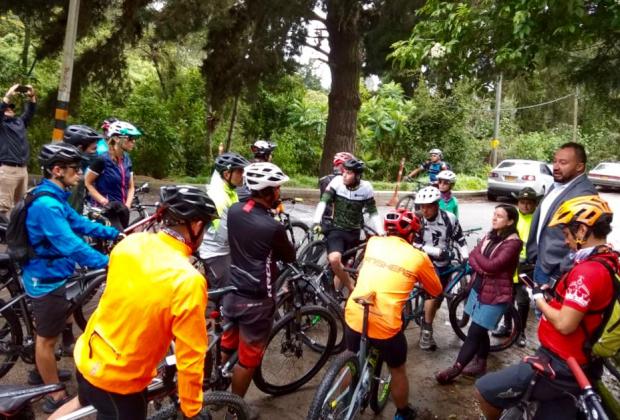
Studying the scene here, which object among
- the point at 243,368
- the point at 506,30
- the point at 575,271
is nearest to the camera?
the point at 575,271

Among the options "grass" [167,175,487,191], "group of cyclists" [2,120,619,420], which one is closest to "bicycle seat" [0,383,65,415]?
"group of cyclists" [2,120,619,420]

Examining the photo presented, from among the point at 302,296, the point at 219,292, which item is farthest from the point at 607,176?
the point at 219,292

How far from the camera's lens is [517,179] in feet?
58.6

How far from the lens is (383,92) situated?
2238cm

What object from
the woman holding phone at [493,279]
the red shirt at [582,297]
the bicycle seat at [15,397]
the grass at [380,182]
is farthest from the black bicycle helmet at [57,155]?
the grass at [380,182]

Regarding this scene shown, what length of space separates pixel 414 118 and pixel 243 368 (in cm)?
1801

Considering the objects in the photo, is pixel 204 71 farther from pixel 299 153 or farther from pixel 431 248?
pixel 431 248

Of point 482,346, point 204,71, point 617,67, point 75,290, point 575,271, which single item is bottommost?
point 482,346

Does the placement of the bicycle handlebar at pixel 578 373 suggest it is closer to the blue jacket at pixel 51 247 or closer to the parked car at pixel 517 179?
the blue jacket at pixel 51 247

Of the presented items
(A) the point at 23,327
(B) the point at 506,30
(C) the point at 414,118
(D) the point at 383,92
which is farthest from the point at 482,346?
(D) the point at 383,92

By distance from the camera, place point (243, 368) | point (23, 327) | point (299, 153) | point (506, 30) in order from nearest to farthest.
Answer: point (243, 368), point (23, 327), point (506, 30), point (299, 153)

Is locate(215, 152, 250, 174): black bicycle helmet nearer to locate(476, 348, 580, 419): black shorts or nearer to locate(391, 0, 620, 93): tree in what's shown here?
locate(391, 0, 620, 93): tree

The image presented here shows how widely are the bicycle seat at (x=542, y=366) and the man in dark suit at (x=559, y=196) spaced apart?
157cm

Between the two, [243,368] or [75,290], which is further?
[75,290]
